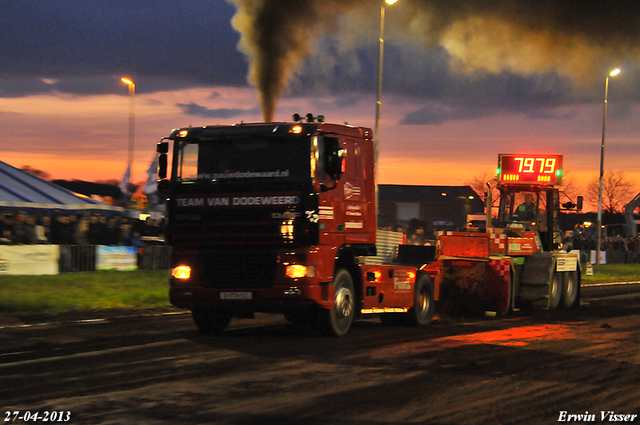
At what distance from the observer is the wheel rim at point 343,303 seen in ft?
40.5

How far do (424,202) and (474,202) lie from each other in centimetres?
8931

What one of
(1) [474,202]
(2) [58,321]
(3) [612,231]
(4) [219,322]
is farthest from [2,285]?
(3) [612,231]

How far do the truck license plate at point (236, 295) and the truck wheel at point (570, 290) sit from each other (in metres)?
10.6

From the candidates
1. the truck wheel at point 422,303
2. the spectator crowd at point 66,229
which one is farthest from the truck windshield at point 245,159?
the spectator crowd at point 66,229

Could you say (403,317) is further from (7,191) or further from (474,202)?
(7,191)

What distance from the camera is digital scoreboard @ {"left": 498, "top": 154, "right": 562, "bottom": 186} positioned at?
64.3 ft

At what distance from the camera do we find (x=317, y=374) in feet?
29.0

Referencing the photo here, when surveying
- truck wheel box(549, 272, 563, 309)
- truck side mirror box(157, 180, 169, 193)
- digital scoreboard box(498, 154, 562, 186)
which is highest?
digital scoreboard box(498, 154, 562, 186)

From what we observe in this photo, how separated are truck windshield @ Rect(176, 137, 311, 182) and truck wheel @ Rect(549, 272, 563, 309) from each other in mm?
9458

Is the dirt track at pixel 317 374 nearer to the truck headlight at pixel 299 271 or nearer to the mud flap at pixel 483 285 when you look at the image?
the truck headlight at pixel 299 271

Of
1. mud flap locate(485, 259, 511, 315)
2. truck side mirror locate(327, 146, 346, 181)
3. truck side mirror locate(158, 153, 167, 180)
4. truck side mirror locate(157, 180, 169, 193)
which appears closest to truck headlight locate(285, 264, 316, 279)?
truck side mirror locate(327, 146, 346, 181)

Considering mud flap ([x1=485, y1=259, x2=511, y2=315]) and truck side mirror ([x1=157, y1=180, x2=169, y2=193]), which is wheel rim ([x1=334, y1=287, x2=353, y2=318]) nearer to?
truck side mirror ([x1=157, y1=180, x2=169, y2=193])

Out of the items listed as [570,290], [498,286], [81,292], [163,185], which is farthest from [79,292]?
[570,290]

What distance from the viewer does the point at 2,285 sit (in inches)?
781
